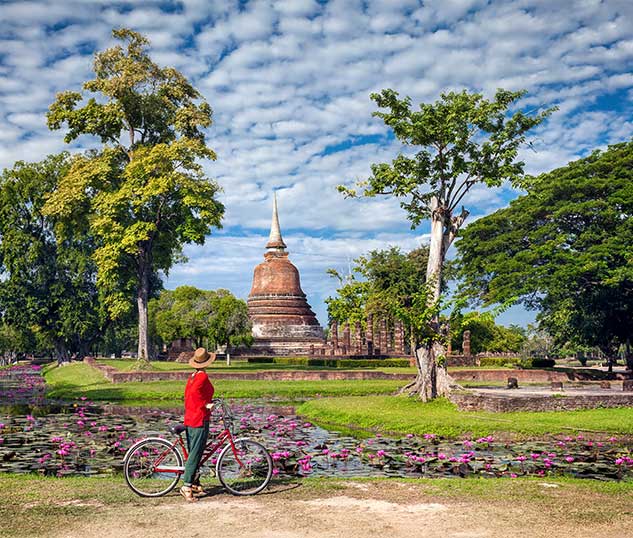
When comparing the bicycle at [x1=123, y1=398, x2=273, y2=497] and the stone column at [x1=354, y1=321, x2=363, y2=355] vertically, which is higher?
the stone column at [x1=354, y1=321, x2=363, y2=355]

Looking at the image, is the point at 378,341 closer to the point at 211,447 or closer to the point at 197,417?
the point at 211,447

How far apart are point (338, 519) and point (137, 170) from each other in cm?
2927

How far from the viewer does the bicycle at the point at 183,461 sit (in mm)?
8203

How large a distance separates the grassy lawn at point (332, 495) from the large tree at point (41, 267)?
1524 inches

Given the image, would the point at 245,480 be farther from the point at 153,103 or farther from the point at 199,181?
the point at 153,103

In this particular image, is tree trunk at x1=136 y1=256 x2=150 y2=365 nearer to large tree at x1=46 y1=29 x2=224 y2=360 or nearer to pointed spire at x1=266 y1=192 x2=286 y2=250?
large tree at x1=46 y1=29 x2=224 y2=360

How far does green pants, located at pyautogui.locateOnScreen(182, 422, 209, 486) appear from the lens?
790cm

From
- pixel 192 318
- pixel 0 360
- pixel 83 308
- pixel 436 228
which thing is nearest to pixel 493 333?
pixel 192 318

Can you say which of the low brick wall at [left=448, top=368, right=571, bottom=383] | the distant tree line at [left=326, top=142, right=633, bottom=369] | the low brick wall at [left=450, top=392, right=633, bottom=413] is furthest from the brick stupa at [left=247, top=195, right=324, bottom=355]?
the low brick wall at [left=450, top=392, right=633, bottom=413]

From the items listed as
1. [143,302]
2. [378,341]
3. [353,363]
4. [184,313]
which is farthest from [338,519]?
[378,341]

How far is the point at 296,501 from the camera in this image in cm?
775

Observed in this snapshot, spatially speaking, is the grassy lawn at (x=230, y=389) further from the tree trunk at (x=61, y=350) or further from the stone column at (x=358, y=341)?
the stone column at (x=358, y=341)

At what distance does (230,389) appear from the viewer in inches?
996

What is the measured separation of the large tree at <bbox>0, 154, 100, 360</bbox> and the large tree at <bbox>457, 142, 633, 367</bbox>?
1101 inches
